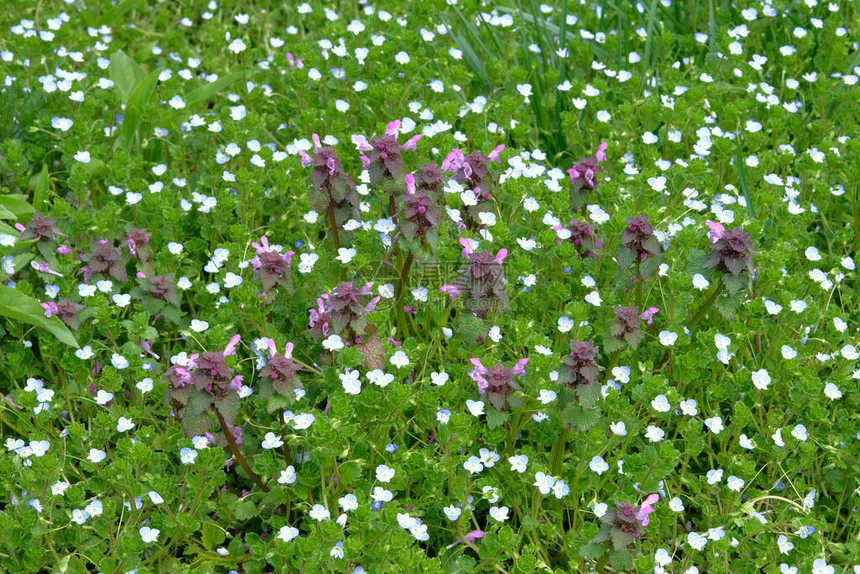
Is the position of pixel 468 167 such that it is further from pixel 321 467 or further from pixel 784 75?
pixel 784 75

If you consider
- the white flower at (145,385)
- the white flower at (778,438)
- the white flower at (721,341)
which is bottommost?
the white flower at (145,385)

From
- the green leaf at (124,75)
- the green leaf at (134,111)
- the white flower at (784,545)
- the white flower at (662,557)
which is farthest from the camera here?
the green leaf at (124,75)

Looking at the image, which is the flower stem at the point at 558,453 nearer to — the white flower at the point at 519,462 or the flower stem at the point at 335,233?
the white flower at the point at 519,462

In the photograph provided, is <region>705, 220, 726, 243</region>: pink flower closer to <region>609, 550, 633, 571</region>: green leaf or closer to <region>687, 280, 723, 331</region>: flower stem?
<region>687, 280, 723, 331</region>: flower stem

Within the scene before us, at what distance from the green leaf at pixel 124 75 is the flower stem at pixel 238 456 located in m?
1.92

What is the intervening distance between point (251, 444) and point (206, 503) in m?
0.25

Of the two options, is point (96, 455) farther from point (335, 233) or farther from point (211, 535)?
point (335, 233)

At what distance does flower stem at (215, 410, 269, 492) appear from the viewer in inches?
116

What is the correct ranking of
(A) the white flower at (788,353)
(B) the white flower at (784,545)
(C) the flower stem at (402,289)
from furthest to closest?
(C) the flower stem at (402,289), (A) the white flower at (788,353), (B) the white flower at (784,545)

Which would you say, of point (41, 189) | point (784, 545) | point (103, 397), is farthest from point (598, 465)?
point (41, 189)

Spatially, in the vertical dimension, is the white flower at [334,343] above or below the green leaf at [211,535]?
above

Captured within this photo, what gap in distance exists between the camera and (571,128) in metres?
4.32

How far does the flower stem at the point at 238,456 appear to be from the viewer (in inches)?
116

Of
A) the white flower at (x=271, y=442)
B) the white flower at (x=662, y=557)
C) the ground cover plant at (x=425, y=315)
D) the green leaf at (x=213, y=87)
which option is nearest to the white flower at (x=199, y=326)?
the ground cover plant at (x=425, y=315)
